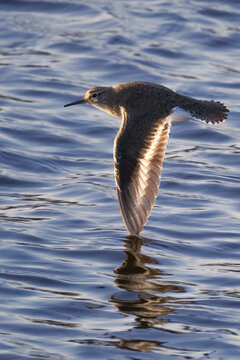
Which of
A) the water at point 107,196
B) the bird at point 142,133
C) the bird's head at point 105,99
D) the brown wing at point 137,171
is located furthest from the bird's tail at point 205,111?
the water at point 107,196

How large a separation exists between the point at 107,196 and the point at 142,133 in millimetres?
1240

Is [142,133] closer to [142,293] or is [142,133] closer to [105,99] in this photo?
[105,99]

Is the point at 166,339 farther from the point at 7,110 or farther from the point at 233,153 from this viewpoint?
the point at 7,110

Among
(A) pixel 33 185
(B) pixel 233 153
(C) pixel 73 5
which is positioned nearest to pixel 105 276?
(A) pixel 33 185

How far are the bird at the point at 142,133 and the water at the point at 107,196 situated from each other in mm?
414

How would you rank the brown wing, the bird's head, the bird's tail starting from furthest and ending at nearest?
the bird's head < the bird's tail < the brown wing

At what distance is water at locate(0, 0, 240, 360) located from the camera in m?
5.84

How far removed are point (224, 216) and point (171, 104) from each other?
1186mm

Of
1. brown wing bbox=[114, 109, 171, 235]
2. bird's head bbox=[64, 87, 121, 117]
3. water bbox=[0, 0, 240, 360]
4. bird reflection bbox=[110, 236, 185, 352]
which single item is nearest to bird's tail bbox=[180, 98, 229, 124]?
brown wing bbox=[114, 109, 171, 235]

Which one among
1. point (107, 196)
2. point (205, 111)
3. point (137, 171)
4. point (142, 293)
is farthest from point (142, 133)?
point (142, 293)

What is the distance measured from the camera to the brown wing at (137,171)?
23.5ft

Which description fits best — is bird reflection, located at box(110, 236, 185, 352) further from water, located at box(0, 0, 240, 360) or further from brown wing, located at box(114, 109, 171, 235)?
brown wing, located at box(114, 109, 171, 235)

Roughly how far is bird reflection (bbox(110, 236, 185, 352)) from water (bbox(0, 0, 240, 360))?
1 cm

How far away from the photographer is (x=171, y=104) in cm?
792
